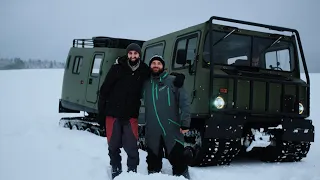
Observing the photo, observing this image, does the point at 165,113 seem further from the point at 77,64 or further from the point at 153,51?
the point at 77,64

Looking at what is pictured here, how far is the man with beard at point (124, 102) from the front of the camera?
460 centimetres

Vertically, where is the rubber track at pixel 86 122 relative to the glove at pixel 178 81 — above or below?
below

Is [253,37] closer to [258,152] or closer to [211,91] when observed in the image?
[211,91]

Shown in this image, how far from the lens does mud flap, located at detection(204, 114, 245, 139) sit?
18.1 feet

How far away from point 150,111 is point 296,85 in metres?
3.15

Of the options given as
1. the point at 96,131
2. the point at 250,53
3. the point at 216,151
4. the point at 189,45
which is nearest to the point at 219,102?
the point at 216,151

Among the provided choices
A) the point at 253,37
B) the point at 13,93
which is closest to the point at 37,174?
the point at 253,37

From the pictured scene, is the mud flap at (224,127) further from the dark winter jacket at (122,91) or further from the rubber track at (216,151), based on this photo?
the dark winter jacket at (122,91)

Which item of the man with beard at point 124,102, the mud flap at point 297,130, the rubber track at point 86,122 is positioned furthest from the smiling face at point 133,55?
the rubber track at point 86,122

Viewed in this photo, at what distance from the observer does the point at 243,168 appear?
19.3 feet

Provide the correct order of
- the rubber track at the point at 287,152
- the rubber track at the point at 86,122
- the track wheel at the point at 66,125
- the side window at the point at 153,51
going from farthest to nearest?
the track wheel at the point at 66,125
the rubber track at the point at 86,122
the side window at the point at 153,51
the rubber track at the point at 287,152

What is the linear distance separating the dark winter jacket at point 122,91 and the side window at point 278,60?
10.4 feet

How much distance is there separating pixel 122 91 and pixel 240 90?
7.45 ft

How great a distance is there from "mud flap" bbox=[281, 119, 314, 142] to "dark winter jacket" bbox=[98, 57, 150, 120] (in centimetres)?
293
